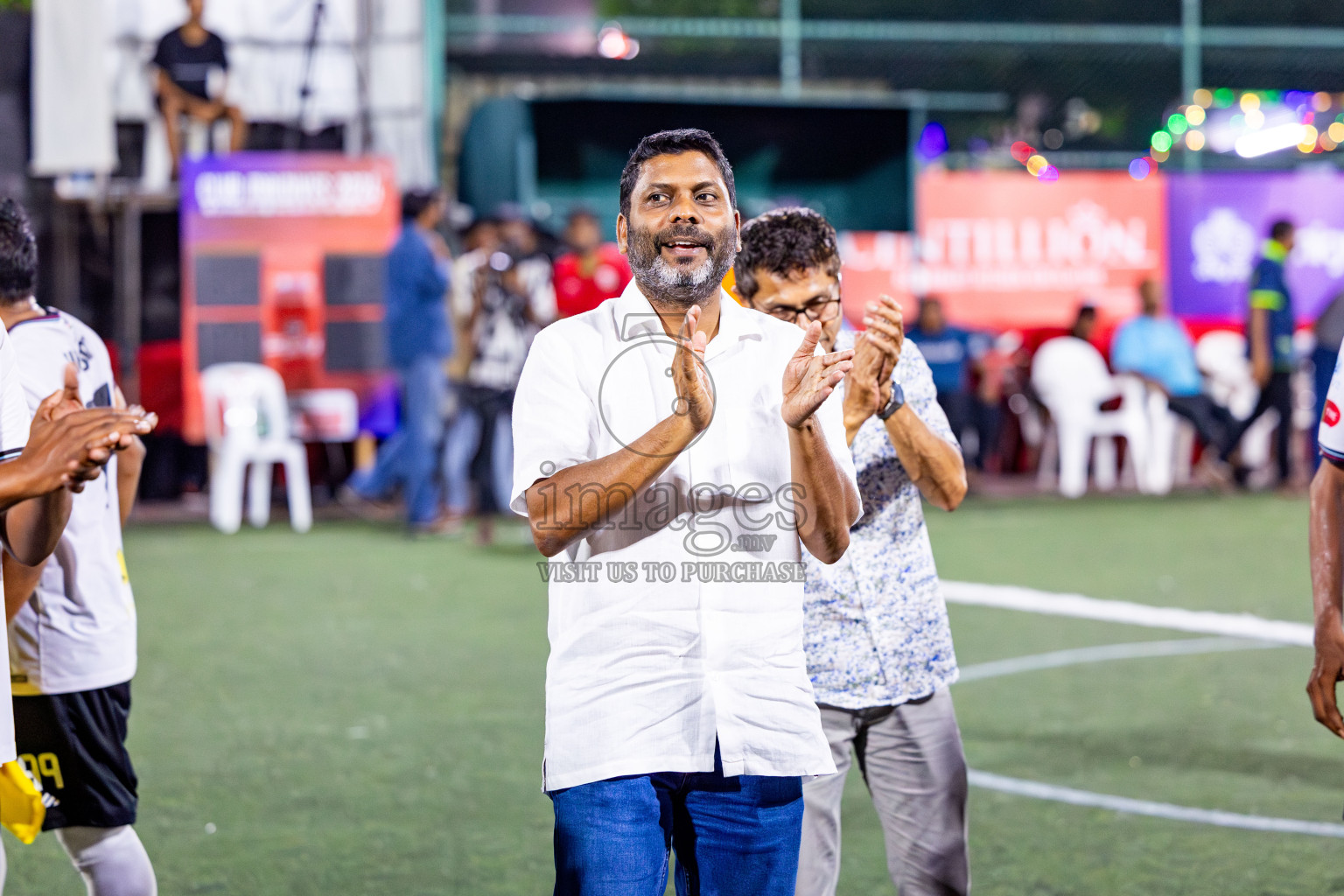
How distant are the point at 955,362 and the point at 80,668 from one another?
38.1ft

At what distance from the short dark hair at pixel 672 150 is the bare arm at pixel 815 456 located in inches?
13.5

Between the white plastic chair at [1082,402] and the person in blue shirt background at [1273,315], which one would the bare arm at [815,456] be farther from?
the white plastic chair at [1082,402]

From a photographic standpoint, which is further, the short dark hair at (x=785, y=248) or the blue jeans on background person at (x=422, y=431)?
the blue jeans on background person at (x=422, y=431)

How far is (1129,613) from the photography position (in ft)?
28.1

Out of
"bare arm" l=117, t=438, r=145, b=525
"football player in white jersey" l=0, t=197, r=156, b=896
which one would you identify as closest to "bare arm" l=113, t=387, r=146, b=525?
"bare arm" l=117, t=438, r=145, b=525

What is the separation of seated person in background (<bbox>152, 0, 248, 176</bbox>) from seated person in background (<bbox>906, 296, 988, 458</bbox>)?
6964mm

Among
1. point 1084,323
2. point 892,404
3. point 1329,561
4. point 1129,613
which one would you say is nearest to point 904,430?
point 892,404

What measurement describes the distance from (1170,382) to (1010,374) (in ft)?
5.54

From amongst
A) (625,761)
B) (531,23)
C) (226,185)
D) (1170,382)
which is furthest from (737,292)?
(531,23)

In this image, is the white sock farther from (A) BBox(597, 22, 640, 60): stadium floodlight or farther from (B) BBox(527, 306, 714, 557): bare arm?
(A) BBox(597, 22, 640, 60): stadium floodlight

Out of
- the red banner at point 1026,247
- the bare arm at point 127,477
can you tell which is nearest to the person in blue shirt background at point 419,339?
the red banner at point 1026,247

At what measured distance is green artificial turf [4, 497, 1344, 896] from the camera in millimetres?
4684

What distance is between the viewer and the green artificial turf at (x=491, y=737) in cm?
468

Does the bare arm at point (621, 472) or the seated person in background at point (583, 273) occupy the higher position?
the seated person in background at point (583, 273)
